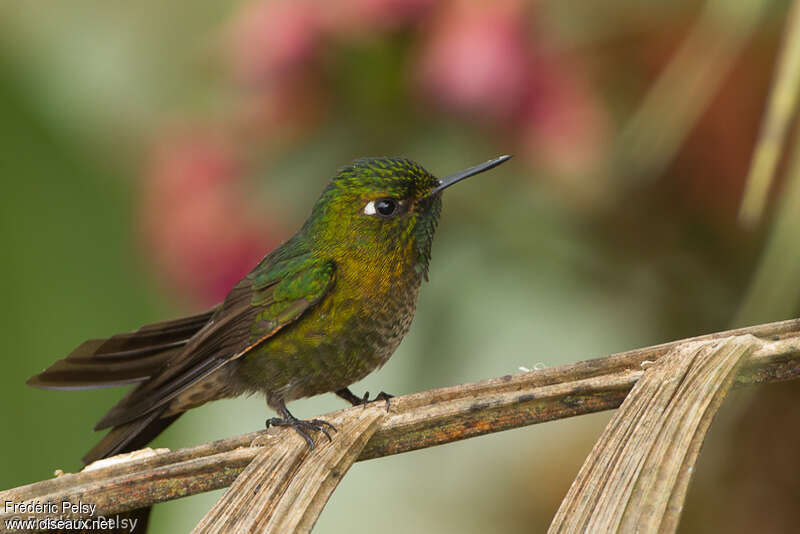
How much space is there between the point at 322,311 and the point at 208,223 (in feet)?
1.67

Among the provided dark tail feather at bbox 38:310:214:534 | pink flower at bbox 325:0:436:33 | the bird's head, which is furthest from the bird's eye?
pink flower at bbox 325:0:436:33

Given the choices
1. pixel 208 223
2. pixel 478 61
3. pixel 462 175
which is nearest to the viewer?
pixel 462 175

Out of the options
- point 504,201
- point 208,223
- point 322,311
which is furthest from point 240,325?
point 504,201

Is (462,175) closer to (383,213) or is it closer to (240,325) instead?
(383,213)

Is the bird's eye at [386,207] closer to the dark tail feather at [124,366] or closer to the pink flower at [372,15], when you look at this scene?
the dark tail feather at [124,366]

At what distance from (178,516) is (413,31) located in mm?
1008

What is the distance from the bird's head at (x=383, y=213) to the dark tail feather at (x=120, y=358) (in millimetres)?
207

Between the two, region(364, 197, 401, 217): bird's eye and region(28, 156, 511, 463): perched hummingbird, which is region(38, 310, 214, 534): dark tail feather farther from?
region(364, 197, 401, 217): bird's eye

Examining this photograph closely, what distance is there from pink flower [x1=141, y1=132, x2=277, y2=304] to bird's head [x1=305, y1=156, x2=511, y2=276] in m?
0.42

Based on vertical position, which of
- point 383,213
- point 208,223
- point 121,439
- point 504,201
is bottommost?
point 121,439

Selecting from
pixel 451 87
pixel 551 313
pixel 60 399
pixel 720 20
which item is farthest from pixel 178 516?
pixel 720 20

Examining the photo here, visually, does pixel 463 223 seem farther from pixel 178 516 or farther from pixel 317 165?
pixel 178 516

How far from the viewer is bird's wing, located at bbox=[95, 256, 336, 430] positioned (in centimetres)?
102

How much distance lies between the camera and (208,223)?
1.56 metres
